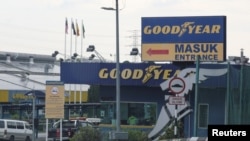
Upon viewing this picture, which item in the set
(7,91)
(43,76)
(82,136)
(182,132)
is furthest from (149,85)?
(43,76)

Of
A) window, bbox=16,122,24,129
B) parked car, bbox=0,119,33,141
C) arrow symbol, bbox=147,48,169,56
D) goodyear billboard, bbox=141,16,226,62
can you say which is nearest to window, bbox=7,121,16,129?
parked car, bbox=0,119,33,141

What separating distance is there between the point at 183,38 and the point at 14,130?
703 inches

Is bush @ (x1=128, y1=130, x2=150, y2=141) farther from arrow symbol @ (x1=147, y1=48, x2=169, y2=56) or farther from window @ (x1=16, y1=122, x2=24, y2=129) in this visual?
window @ (x1=16, y1=122, x2=24, y2=129)

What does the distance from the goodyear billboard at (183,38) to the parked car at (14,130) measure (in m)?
15.2

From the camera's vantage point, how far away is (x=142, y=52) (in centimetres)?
3656

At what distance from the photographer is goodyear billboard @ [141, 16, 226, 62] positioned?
35.7 metres

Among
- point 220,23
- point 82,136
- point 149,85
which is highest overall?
point 220,23

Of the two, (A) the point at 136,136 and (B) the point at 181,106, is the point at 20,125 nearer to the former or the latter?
(B) the point at 181,106

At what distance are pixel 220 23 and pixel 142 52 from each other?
167 inches

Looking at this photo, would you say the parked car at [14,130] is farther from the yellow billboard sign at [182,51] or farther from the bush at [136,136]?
the bush at [136,136]

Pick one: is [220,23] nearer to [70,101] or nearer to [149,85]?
[149,85]

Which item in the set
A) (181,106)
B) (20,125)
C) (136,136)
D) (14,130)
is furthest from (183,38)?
(20,125)

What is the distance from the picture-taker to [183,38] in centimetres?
3616

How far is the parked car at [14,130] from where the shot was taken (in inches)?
1891
